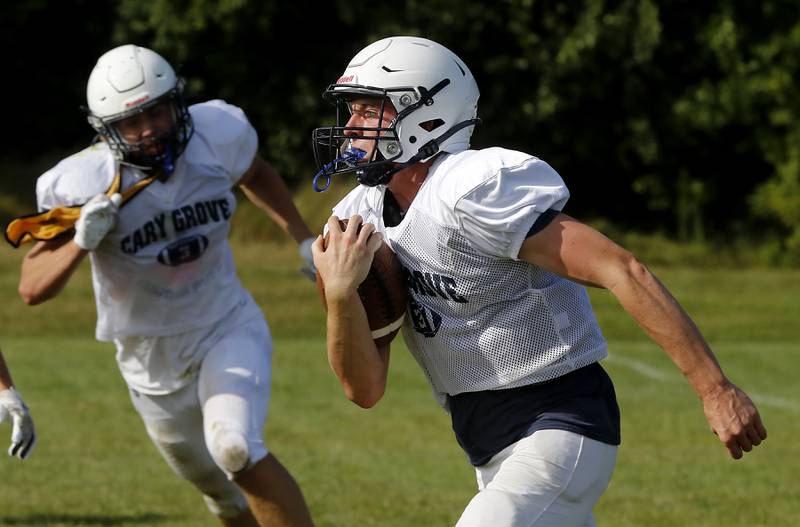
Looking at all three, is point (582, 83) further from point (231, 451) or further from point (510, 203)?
point (510, 203)

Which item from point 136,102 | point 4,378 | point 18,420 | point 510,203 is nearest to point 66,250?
point 136,102

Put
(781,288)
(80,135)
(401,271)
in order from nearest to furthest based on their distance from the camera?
(401,271) → (781,288) → (80,135)

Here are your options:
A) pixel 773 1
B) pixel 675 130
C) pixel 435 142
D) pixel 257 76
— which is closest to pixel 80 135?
pixel 257 76

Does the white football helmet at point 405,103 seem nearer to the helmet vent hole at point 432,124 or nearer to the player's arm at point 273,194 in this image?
the helmet vent hole at point 432,124

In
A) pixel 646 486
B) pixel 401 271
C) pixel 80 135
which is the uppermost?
pixel 401 271

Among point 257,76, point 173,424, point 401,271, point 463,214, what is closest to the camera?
point 463,214

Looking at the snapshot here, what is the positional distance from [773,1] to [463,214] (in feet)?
54.3

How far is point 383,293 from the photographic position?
3.66 m

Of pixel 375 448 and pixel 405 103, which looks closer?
pixel 405 103

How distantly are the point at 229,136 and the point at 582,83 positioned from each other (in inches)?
566

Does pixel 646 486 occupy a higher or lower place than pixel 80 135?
higher

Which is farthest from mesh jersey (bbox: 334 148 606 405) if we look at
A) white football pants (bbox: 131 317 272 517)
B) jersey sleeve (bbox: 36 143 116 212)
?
jersey sleeve (bbox: 36 143 116 212)

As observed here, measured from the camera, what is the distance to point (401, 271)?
146 inches

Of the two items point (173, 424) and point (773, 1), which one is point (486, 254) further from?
point (773, 1)
